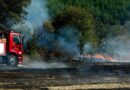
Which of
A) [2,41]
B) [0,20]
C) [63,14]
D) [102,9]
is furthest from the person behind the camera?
[102,9]

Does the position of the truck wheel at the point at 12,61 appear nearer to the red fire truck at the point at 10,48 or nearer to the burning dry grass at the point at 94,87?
the red fire truck at the point at 10,48

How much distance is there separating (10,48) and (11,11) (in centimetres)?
783

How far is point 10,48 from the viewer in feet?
99.5

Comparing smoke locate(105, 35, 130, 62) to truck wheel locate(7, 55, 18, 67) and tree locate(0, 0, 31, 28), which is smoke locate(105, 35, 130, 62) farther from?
truck wheel locate(7, 55, 18, 67)

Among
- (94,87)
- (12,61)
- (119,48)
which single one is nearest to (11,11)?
(12,61)

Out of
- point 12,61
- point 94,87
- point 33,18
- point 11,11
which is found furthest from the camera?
point 33,18

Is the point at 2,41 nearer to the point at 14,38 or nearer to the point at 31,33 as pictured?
the point at 14,38

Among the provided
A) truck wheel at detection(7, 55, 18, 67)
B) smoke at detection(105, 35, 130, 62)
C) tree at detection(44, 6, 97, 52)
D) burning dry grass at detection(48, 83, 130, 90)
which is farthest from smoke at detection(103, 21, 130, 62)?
burning dry grass at detection(48, 83, 130, 90)

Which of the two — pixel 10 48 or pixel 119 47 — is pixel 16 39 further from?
pixel 119 47

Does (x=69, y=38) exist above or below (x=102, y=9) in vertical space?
below

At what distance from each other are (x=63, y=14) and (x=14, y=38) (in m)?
20.8

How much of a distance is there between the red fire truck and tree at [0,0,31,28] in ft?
21.7

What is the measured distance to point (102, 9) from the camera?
11656cm

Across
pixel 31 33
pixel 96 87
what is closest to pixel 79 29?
pixel 31 33
